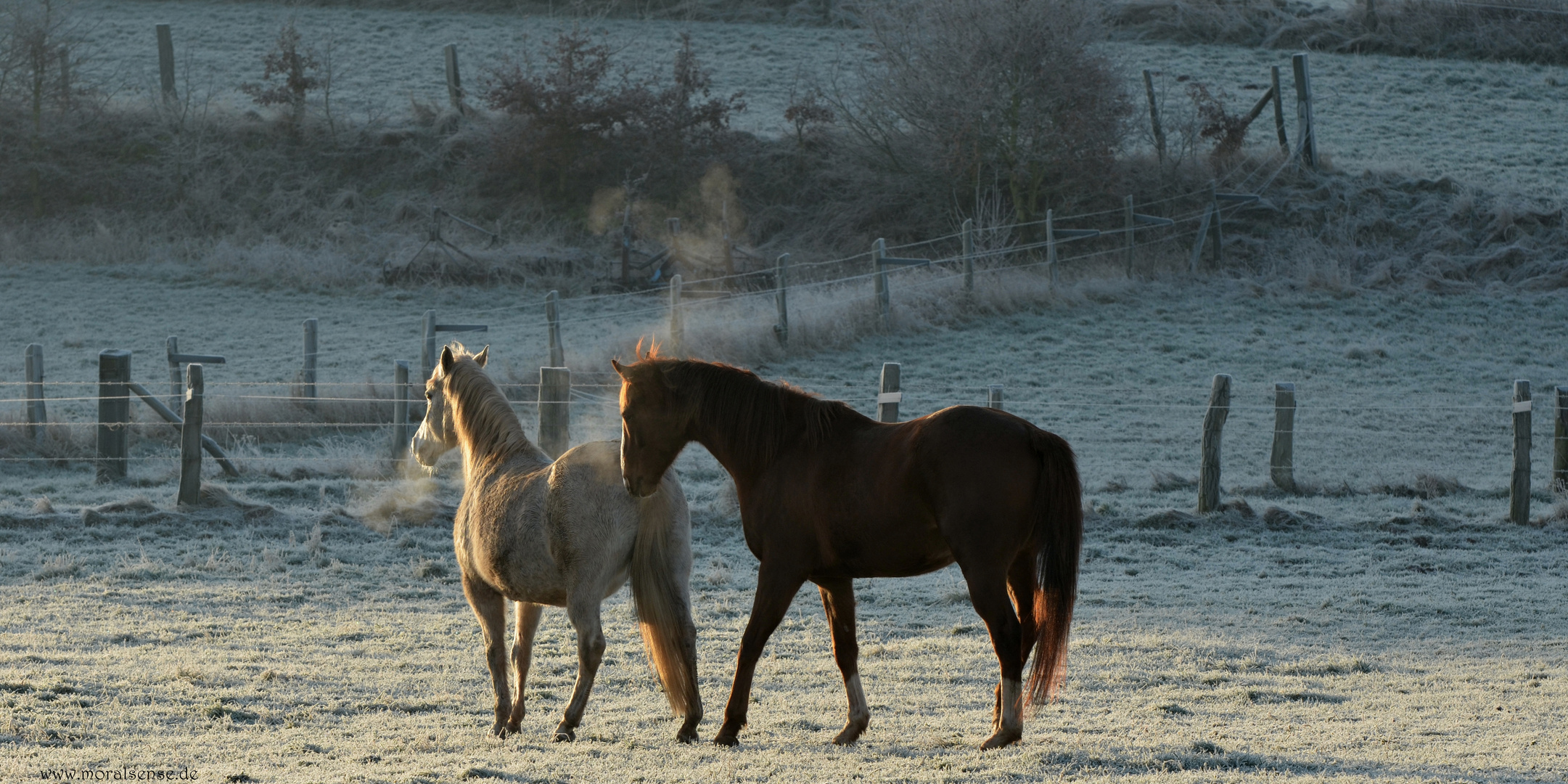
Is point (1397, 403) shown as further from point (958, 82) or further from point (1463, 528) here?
point (958, 82)

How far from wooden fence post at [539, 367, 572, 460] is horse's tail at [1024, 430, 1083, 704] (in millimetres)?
6808

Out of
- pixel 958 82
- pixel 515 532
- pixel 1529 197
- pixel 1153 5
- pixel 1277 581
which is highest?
pixel 1153 5

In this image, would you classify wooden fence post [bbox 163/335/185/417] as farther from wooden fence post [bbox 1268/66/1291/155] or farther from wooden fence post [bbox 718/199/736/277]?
wooden fence post [bbox 1268/66/1291/155]

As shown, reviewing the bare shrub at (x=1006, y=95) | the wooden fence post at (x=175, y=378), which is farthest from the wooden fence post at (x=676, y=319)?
the bare shrub at (x=1006, y=95)

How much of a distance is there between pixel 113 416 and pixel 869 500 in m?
10.1

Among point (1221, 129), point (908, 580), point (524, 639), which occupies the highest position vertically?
point (1221, 129)

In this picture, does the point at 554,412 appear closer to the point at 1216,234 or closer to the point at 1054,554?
the point at 1054,554

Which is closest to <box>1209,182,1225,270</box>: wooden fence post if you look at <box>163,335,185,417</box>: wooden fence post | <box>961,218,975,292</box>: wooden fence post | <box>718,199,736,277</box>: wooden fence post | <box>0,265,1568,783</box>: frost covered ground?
<box>961,218,975,292</box>: wooden fence post

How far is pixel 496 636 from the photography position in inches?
227

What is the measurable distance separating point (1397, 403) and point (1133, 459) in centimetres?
498

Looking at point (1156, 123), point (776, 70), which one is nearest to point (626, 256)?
point (1156, 123)

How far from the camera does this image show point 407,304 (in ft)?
77.8

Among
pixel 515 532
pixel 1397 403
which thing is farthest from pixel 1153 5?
pixel 515 532

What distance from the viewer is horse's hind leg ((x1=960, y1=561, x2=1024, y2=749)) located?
16.2 feet
